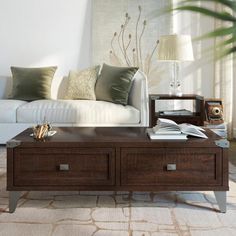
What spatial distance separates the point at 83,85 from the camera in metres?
3.91

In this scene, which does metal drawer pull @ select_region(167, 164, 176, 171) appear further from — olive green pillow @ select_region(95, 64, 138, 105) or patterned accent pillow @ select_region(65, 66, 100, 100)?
patterned accent pillow @ select_region(65, 66, 100, 100)

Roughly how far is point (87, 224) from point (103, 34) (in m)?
3.07

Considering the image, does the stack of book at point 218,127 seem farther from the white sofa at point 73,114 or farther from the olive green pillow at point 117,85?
the olive green pillow at point 117,85

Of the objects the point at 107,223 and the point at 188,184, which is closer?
the point at 107,223

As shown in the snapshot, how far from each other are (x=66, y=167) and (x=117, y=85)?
1.84 m

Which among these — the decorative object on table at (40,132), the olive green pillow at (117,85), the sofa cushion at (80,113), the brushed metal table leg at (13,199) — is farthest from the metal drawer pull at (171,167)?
the olive green pillow at (117,85)

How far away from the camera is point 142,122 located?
3582 mm

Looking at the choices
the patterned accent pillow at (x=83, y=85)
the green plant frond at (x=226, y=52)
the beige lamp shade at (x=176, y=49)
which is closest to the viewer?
the green plant frond at (x=226, y=52)

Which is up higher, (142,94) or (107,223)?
(142,94)

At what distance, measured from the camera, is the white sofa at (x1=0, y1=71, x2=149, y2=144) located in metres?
3.52

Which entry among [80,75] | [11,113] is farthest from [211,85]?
[11,113]

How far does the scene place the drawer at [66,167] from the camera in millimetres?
1990

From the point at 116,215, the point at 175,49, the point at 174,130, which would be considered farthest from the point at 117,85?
the point at 116,215

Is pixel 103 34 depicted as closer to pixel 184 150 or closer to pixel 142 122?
pixel 142 122
